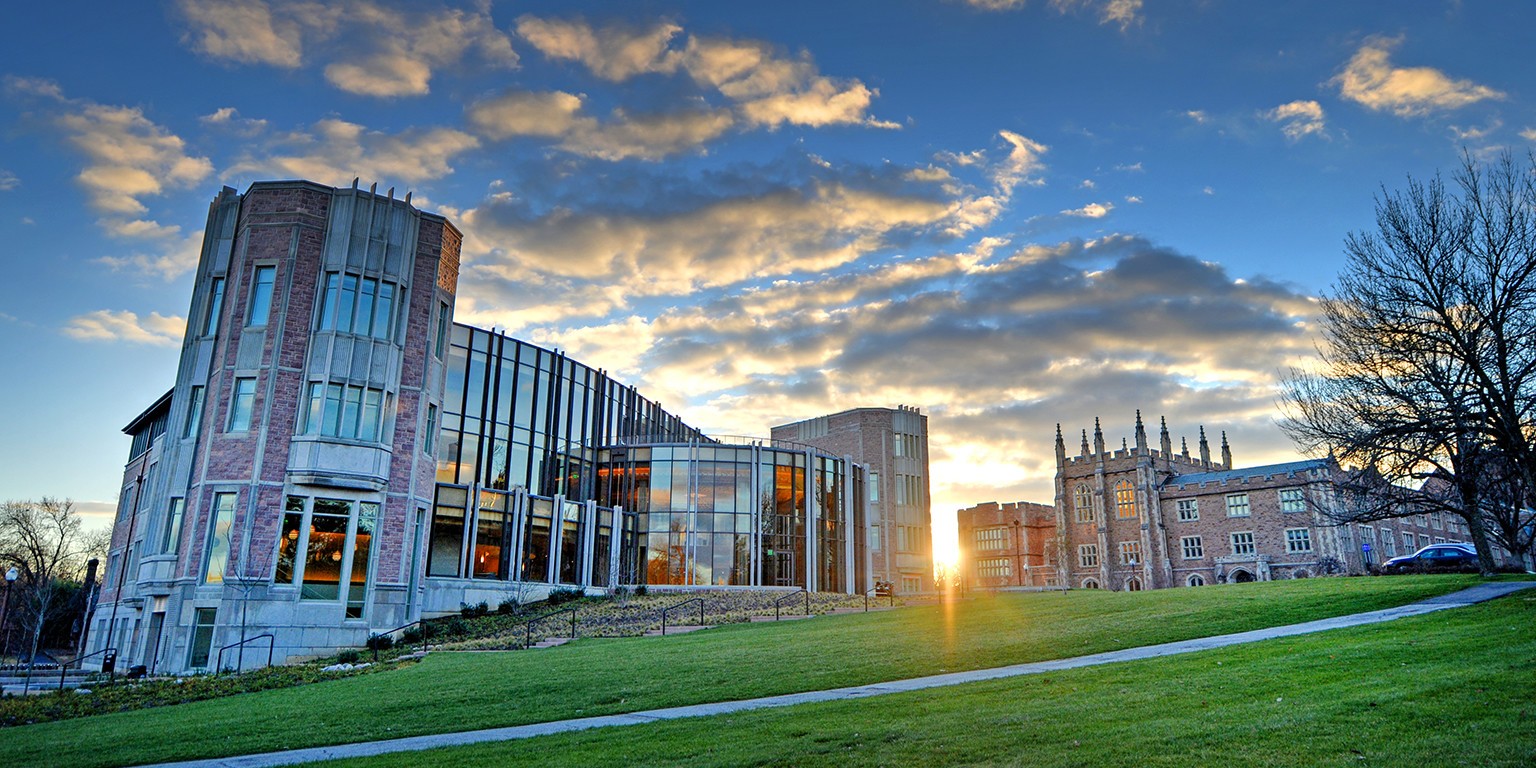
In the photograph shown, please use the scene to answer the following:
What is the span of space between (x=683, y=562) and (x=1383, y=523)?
4786 centimetres

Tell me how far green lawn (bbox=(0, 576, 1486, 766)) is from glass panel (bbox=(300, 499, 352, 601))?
8938mm

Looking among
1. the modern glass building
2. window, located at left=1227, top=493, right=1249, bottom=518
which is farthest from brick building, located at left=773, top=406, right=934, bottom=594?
the modern glass building

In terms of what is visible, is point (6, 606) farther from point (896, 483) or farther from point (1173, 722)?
point (896, 483)

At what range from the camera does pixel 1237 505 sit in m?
60.5

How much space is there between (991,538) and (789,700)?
7924 centimetres

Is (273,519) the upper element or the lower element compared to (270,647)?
upper

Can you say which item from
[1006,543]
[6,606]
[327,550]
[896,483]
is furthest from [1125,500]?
[6,606]

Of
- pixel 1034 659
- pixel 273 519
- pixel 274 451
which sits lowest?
pixel 1034 659

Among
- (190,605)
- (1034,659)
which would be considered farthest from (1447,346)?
(190,605)

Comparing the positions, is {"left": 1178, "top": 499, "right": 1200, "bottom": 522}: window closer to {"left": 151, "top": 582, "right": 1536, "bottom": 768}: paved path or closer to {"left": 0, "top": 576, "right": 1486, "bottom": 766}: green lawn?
{"left": 0, "top": 576, "right": 1486, "bottom": 766}: green lawn

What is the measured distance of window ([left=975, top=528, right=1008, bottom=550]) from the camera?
87.5m

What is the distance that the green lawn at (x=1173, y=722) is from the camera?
7473 mm

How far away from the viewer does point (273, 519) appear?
1189 inches

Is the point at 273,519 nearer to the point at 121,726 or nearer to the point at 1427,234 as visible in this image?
the point at 121,726
